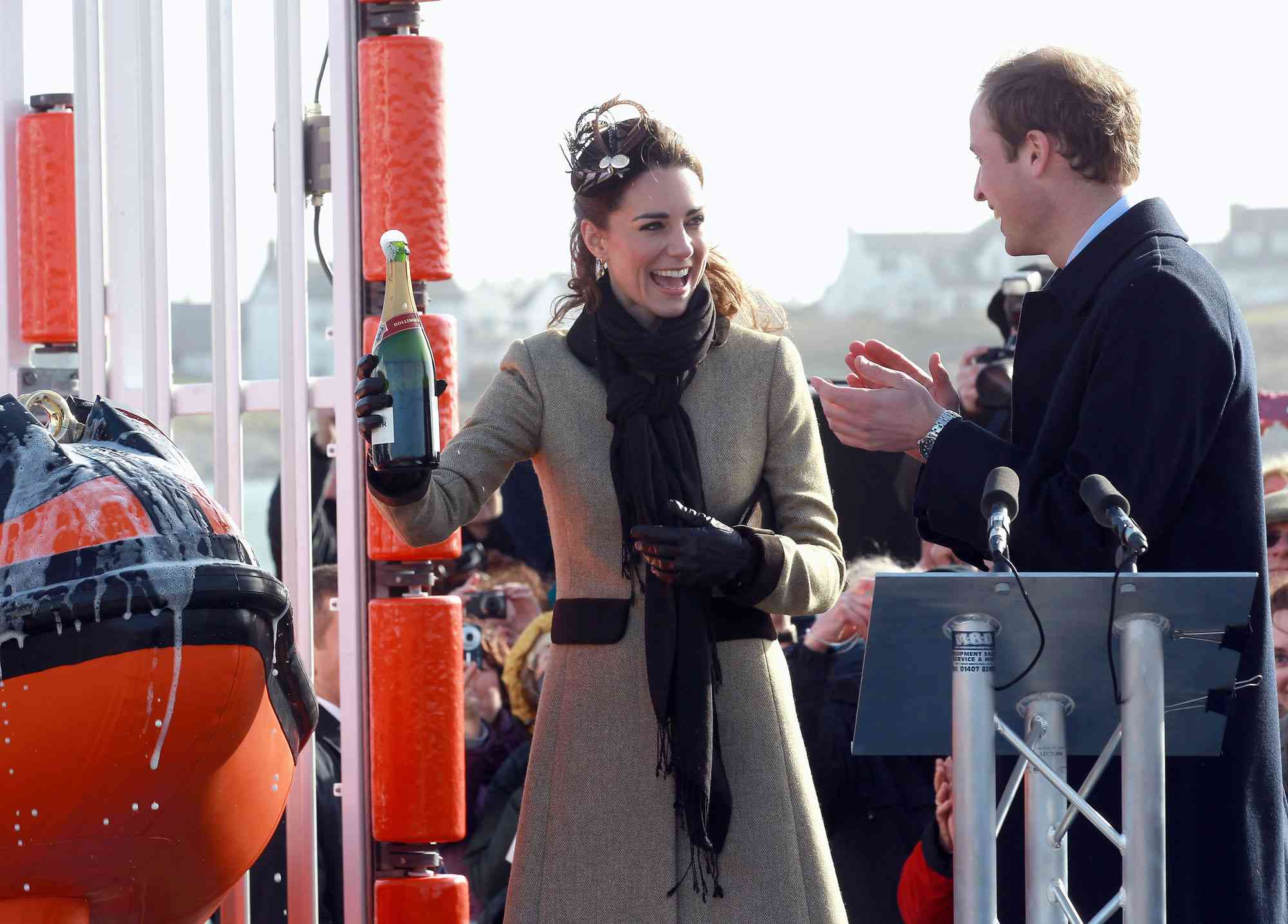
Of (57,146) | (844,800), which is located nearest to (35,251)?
(57,146)

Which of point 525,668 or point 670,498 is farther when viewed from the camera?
point 525,668

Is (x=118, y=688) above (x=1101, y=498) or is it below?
below

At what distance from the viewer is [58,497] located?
73.2 inches

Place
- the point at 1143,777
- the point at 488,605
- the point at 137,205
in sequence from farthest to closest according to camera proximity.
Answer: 1. the point at 488,605
2. the point at 137,205
3. the point at 1143,777

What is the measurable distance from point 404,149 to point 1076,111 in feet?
3.85

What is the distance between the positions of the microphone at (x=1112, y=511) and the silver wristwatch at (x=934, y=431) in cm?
41

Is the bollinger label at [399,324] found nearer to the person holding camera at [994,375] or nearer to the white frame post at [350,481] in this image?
the white frame post at [350,481]

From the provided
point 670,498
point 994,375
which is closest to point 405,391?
point 670,498

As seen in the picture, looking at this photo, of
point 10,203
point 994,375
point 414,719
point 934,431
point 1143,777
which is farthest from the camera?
point 994,375

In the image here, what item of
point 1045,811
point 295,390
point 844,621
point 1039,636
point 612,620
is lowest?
point 844,621

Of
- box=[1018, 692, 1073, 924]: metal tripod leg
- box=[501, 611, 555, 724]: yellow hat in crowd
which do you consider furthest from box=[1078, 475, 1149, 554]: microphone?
box=[501, 611, 555, 724]: yellow hat in crowd

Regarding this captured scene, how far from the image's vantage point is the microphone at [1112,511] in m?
1.53

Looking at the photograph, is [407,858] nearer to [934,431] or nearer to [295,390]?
[295,390]

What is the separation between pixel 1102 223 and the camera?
213cm
